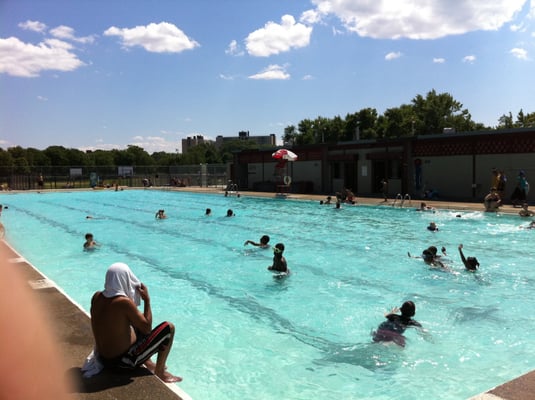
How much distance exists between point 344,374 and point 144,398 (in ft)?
10.1

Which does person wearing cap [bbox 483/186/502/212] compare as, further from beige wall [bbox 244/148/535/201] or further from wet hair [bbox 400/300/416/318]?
wet hair [bbox 400/300/416/318]

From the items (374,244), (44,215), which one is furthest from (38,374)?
(44,215)

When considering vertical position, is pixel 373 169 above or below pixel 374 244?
above

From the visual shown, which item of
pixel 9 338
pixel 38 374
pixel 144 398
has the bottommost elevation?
pixel 144 398

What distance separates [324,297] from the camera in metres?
9.47

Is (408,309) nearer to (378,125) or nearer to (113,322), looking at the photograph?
(113,322)

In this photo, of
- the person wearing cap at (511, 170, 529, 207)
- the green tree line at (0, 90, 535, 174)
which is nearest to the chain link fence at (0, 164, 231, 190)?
the green tree line at (0, 90, 535, 174)

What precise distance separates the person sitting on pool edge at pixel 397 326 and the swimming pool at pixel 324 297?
189 millimetres

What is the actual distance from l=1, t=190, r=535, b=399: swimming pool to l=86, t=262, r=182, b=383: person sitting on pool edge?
1570 millimetres

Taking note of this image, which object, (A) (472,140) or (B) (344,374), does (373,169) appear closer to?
(A) (472,140)

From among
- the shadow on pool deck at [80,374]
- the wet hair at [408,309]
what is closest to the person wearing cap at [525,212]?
the wet hair at [408,309]

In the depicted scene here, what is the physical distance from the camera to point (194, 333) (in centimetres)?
763

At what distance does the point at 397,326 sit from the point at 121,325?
4.56 m

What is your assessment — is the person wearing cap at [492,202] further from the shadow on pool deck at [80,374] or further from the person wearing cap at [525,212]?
the shadow on pool deck at [80,374]
